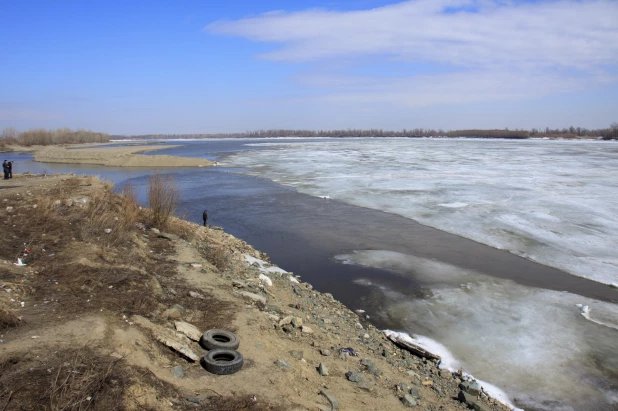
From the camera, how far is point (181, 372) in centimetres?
415

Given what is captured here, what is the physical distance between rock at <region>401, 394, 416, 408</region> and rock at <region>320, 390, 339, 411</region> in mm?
784

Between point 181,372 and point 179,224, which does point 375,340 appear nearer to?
point 181,372

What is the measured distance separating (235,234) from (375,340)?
675 centimetres

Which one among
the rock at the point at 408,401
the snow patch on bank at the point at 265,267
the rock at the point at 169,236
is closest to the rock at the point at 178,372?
the rock at the point at 408,401

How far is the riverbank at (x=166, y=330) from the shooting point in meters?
3.73

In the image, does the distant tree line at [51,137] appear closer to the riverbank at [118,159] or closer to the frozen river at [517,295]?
the riverbank at [118,159]

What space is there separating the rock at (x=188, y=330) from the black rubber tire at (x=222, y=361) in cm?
46

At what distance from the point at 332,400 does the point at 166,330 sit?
2026 mm

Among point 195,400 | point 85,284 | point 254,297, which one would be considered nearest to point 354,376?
point 195,400

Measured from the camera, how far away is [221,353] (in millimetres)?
4578

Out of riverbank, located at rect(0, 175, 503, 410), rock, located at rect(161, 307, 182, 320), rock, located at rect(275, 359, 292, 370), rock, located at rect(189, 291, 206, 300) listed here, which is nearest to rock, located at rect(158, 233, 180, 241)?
riverbank, located at rect(0, 175, 503, 410)

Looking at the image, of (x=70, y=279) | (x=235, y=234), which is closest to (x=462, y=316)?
(x=70, y=279)

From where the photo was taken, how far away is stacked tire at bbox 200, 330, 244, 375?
427 cm

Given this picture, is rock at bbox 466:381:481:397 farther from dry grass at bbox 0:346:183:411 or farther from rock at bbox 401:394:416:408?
dry grass at bbox 0:346:183:411
